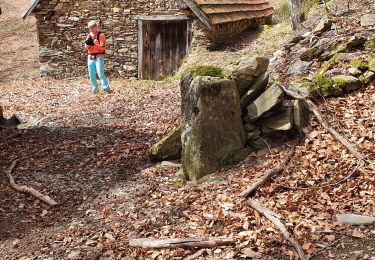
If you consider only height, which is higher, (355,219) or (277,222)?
(355,219)

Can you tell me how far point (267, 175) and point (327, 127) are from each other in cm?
109

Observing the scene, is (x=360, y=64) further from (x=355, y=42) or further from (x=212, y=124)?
(x=212, y=124)

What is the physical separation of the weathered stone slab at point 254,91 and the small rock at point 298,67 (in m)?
1.58

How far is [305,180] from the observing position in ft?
14.9

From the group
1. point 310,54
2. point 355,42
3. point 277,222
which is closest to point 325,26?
point 310,54

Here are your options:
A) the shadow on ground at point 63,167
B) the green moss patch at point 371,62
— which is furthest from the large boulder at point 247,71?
the shadow on ground at point 63,167

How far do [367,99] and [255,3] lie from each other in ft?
41.7

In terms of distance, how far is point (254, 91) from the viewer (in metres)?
5.53

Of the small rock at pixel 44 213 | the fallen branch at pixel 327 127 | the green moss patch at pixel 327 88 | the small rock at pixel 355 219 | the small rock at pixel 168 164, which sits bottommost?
the small rock at pixel 44 213

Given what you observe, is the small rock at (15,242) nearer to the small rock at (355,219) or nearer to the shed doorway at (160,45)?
the small rock at (355,219)

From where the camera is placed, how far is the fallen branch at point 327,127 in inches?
182

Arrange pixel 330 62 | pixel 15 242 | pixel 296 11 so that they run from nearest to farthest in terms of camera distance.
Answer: pixel 15 242
pixel 330 62
pixel 296 11

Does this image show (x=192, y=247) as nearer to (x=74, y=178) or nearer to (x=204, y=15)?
(x=74, y=178)

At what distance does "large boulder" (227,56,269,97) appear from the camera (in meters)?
5.54
